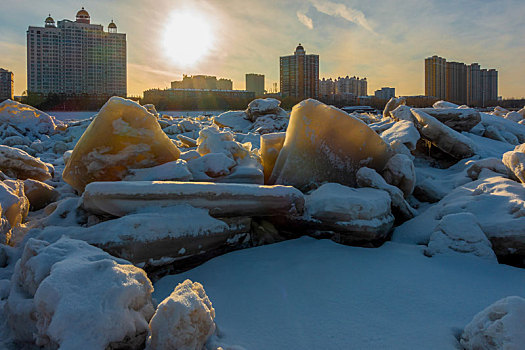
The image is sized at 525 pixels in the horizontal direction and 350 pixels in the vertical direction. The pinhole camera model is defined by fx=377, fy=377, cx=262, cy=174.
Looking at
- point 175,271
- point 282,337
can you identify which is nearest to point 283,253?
point 175,271

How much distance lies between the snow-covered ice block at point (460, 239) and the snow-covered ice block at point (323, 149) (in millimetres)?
1041

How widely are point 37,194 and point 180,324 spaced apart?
9.24 feet

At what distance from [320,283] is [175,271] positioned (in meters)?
0.84

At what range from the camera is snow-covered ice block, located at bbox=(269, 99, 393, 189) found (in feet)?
11.0

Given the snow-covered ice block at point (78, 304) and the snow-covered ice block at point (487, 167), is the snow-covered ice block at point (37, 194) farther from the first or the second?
the snow-covered ice block at point (487, 167)

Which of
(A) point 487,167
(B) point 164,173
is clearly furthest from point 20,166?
(A) point 487,167

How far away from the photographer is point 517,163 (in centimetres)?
319

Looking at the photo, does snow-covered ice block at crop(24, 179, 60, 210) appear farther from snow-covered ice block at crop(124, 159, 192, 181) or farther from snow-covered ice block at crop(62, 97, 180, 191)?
snow-covered ice block at crop(124, 159, 192, 181)

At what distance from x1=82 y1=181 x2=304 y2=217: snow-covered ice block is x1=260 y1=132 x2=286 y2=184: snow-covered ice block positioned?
3.97ft

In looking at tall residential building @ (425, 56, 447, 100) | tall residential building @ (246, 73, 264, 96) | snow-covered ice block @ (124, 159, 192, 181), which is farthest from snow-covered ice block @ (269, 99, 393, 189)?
tall residential building @ (246, 73, 264, 96)

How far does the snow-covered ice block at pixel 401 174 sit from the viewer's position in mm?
3426

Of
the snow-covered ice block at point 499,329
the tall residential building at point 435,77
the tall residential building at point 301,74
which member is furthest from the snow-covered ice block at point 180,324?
the tall residential building at point 435,77

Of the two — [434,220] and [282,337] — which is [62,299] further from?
[434,220]

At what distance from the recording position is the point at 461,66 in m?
45.7
